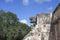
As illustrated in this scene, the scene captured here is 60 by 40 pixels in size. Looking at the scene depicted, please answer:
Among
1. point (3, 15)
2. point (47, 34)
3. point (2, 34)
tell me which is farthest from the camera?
point (3, 15)

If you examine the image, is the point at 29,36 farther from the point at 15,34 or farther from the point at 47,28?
the point at 15,34

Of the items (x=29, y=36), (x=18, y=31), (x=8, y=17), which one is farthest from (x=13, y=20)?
(x=29, y=36)

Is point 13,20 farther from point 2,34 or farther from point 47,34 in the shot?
point 47,34

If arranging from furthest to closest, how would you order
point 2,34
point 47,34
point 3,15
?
1. point 3,15
2. point 2,34
3. point 47,34

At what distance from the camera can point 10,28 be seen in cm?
2847

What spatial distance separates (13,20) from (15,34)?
5.11 meters

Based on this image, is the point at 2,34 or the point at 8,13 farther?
the point at 8,13

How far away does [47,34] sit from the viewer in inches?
150

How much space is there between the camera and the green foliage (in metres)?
27.5

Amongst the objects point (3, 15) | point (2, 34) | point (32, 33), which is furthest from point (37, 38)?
point (3, 15)

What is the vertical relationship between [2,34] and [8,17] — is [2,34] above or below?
below

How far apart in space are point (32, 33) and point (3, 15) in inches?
1089

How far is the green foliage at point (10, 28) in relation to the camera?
27.5 metres

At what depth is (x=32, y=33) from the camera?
3971mm
